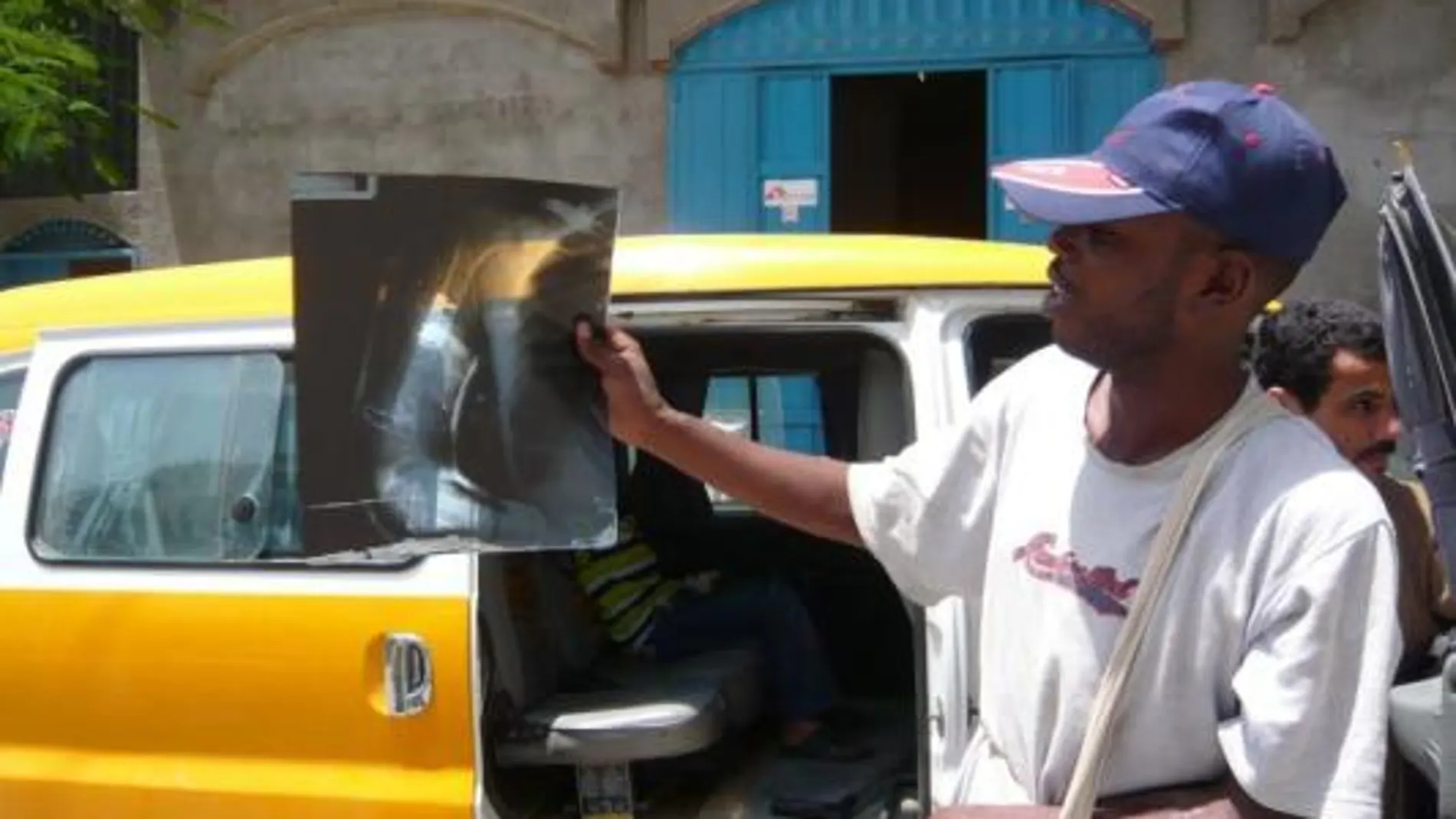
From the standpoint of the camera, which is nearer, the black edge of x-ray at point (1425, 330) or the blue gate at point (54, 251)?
the black edge of x-ray at point (1425, 330)

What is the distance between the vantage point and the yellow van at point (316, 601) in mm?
2949

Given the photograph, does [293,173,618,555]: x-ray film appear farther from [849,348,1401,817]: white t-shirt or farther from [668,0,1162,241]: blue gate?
[668,0,1162,241]: blue gate

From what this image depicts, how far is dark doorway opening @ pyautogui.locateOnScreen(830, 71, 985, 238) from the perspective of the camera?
995cm

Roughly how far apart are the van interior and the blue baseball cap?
1.29 meters

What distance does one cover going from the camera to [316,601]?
3039 millimetres

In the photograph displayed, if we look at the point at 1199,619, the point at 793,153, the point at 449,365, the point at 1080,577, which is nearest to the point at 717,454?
the point at 449,365

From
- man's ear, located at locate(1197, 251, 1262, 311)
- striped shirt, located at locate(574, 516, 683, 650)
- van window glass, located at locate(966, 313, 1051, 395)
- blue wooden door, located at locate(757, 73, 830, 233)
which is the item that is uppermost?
blue wooden door, located at locate(757, 73, 830, 233)

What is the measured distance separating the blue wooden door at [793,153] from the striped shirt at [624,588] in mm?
5521

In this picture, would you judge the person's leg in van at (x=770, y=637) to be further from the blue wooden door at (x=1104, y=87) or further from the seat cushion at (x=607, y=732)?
the blue wooden door at (x=1104, y=87)

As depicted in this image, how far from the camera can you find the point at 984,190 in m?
10.2

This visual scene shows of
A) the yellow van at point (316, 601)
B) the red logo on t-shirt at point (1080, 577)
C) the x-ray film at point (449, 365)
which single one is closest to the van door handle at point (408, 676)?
the yellow van at point (316, 601)

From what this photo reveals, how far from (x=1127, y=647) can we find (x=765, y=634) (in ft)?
7.75

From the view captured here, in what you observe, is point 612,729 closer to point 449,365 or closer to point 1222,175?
point 449,365

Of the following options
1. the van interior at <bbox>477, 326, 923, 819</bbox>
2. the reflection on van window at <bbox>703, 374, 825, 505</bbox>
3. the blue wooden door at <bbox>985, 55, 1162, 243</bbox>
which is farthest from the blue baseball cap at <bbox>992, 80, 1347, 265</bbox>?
the blue wooden door at <bbox>985, 55, 1162, 243</bbox>
